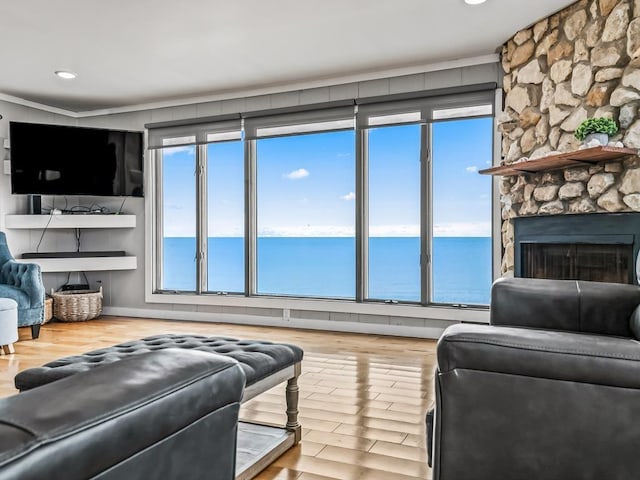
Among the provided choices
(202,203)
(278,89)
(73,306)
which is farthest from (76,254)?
(278,89)

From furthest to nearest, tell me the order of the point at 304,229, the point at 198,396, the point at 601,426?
the point at 304,229 < the point at 601,426 < the point at 198,396

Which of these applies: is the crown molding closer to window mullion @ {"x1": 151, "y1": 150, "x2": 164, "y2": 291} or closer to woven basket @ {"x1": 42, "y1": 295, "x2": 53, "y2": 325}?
window mullion @ {"x1": 151, "y1": 150, "x2": 164, "y2": 291}

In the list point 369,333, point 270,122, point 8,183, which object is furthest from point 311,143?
point 8,183

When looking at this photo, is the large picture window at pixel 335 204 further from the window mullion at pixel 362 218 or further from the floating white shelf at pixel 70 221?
the floating white shelf at pixel 70 221

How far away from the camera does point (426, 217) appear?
4742 mm

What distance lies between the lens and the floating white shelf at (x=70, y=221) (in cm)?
557

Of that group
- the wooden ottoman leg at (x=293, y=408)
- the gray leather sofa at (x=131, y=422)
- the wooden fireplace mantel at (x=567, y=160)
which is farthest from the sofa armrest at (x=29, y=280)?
the gray leather sofa at (x=131, y=422)

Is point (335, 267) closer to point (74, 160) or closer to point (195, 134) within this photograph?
point (195, 134)

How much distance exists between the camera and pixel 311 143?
5355mm

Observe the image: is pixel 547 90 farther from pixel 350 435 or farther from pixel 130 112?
pixel 130 112

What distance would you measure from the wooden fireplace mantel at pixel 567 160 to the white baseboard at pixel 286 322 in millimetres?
1493

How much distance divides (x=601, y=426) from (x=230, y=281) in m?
4.83

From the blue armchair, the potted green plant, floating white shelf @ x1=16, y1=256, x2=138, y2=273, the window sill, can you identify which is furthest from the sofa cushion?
the potted green plant

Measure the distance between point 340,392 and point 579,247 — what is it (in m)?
1.94
